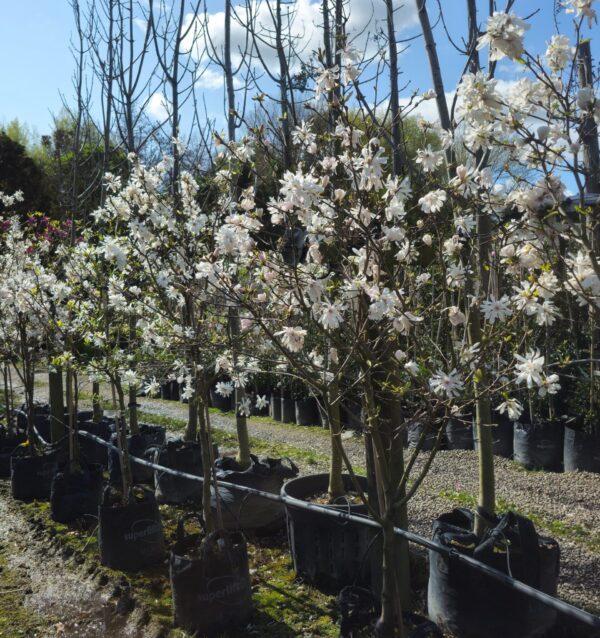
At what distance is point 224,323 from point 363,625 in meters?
1.91

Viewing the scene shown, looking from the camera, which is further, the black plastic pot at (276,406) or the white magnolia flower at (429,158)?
the black plastic pot at (276,406)

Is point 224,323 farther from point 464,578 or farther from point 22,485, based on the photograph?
point 22,485

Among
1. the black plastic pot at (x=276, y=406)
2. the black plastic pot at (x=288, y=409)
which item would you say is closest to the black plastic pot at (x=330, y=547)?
the black plastic pot at (x=288, y=409)

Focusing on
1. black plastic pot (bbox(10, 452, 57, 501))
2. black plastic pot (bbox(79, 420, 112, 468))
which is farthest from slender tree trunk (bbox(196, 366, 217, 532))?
black plastic pot (bbox(79, 420, 112, 468))

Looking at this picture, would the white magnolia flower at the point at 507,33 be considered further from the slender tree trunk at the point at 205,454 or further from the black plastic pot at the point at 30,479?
the black plastic pot at the point at 30,479

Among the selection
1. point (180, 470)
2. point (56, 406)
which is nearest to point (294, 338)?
point (180, 470)

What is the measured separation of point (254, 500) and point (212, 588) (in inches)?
43.7

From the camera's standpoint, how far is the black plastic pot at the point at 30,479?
17.2ft

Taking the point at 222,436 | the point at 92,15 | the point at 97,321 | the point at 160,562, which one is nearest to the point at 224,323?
the point at 97,321

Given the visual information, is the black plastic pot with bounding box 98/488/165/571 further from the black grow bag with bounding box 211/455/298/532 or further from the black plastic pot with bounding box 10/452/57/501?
Answer: the black plastic pot with bounding box 10/452/57/501

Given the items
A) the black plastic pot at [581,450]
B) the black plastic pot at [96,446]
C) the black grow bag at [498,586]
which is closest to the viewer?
the black grow bag at [498,586]

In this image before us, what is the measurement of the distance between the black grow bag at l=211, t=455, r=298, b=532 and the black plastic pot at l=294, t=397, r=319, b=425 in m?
3.78

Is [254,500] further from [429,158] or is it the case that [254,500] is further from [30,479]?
[429,158]

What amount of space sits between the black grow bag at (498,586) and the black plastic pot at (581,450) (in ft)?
9.00
